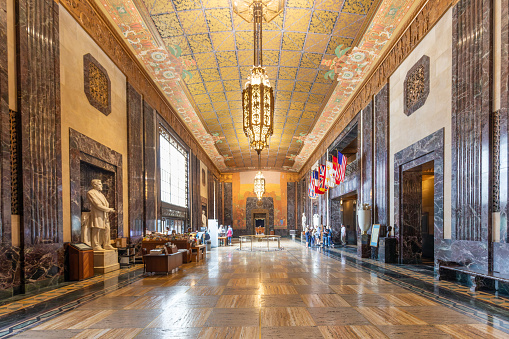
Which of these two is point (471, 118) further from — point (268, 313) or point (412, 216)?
point (268, 313)

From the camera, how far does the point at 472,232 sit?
6.11 m

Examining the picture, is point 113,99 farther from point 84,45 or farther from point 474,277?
point 474,277

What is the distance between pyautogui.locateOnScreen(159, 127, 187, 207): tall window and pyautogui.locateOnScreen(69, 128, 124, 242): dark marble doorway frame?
486 centimetres

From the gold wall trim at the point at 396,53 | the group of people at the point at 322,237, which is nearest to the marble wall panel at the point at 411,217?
the gold wall trim at the point at 396,53

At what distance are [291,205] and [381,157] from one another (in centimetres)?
2172

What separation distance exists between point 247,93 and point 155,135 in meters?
5.44

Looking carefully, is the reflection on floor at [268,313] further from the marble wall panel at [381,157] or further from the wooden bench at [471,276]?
the marble wall panel at [381,157]

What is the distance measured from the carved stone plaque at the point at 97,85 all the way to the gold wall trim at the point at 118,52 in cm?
60

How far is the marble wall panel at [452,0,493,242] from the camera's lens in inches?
227

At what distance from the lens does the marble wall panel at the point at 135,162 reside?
33.4 feet

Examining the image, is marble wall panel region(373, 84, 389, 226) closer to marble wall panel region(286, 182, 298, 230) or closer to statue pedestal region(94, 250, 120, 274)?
statue pedestal region(94, 250, 120, 274)

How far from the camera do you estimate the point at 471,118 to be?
617 centimetres

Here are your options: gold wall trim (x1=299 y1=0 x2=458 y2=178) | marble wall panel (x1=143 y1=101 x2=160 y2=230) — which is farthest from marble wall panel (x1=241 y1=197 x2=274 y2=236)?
marble wall panel (x1=143 y1=101 x2=160 y2=230)

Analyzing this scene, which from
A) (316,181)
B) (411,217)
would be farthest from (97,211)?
(316,181)
